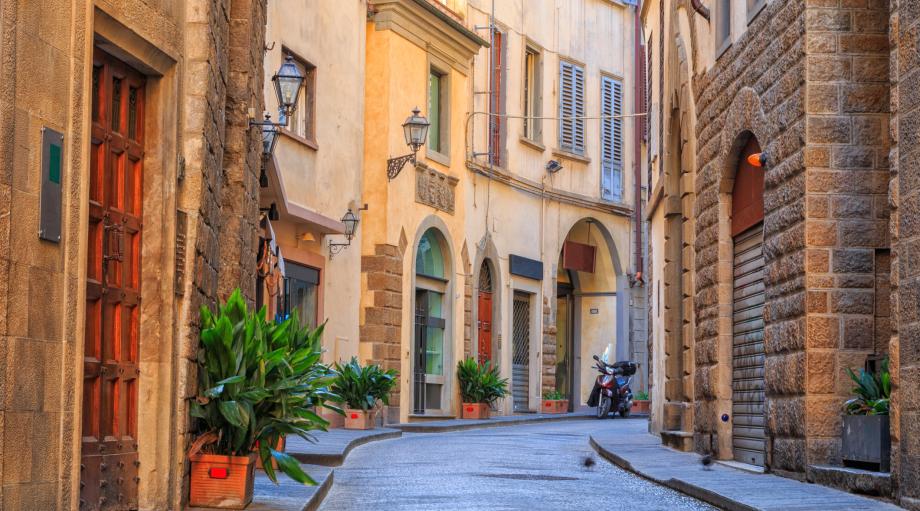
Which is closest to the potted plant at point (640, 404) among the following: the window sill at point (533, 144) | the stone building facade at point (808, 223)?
the window sill at point (533, 144)

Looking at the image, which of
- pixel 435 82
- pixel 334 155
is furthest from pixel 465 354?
pixel 334 155

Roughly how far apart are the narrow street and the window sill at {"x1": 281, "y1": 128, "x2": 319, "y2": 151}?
436cm

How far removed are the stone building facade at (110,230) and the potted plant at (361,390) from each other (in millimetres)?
11315

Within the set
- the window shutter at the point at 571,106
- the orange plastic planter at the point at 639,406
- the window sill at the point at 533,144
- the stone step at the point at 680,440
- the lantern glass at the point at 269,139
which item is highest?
the window shutter at the point at 571,106

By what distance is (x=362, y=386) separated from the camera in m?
22.1

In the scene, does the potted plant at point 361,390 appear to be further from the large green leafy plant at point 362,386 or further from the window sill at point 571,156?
the window sill at point 571,156

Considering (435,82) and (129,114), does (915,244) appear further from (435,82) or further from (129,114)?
(435,82)

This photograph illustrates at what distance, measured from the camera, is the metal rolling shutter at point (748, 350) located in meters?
14.5

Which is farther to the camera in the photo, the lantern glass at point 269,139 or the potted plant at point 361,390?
the potted plant at point 361,390

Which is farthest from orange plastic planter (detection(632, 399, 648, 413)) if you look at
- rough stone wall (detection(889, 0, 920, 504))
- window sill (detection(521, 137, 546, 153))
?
rough stone wall (detection(889, 0, 920, 504))

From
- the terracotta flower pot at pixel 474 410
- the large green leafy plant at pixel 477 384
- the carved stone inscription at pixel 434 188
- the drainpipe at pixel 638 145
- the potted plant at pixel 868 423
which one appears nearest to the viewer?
the potted plant at pixel 868 423

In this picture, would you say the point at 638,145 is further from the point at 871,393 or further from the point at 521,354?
the point at 871,393

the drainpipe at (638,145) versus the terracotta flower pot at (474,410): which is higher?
the drainpipe at (638,145)

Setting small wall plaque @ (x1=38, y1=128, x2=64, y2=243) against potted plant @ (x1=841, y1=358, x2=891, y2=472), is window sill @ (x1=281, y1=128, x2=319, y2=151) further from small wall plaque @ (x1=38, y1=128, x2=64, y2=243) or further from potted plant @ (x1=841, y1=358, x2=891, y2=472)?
small wall plaque @ (x1=38, y1=128, x2=64, y2=243)
